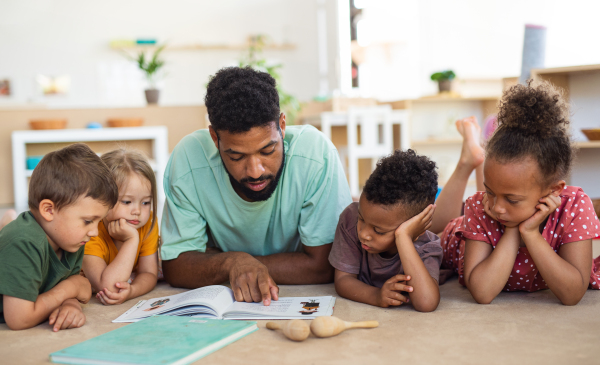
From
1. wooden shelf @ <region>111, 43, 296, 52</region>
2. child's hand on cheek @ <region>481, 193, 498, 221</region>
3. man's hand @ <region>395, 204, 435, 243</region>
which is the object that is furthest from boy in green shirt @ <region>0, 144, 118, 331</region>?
wooden shelf @ <region>111, 43, 296, 52</region>

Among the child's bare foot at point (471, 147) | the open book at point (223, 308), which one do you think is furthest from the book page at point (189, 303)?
the child's bare foot at point (471, 147)

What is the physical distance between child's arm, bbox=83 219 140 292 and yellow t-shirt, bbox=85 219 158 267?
46 millimetres

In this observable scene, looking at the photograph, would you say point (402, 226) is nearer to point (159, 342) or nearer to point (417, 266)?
point (417, 266)

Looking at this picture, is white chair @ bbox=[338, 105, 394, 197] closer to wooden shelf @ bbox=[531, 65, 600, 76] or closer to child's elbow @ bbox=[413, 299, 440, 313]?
wooden shelf @ bbox=[531, 65, 600, 76]

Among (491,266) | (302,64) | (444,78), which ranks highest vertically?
(302,64)

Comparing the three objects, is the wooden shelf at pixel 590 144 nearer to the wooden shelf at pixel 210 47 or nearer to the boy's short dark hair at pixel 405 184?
the boy's short dark hair at pixel 405 184

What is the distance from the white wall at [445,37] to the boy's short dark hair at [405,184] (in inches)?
205

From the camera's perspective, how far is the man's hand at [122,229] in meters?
1.68

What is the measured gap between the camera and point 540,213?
4.49ft

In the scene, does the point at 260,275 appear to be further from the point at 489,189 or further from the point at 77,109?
the point at 77,109

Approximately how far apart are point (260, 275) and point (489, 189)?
2.22 feet

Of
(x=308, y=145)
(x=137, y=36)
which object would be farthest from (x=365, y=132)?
(x=137, y=36)

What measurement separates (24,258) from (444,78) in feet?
15.0

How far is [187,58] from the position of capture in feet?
26.0
